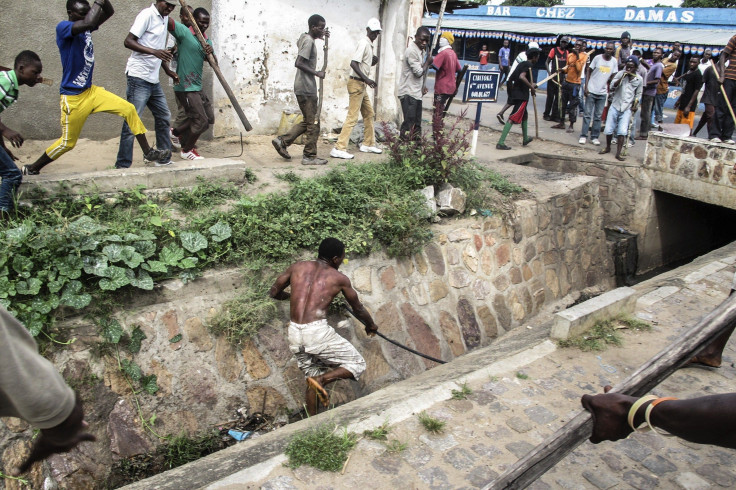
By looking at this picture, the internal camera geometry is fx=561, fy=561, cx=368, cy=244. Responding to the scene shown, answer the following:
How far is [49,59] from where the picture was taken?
689 centimetres

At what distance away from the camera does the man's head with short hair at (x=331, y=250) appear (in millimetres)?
4457

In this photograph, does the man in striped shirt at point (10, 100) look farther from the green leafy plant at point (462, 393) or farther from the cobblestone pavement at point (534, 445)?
the green leafy plant at point (462, 393)

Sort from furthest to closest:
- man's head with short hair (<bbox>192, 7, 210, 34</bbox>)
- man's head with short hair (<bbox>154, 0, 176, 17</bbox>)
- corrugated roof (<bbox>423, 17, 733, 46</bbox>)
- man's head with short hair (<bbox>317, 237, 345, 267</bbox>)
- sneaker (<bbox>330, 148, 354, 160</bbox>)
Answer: corrugated roof (<bbox>423, 17, 733, 46</bbox>) < sneaker (<bbox>330, 148, 354, 160</bbox>) < man's head with short hair (<bbox>192, 7, 210, 34</bbox>) < man's head with short hair (<bbox>154, 0, 176, 17</bbox>) < man's head with short hair (<bbox>317, 237, 345, 267</bbox>)

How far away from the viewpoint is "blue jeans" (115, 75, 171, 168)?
5.89 metres

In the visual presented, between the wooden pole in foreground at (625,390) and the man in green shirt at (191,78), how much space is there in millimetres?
5144

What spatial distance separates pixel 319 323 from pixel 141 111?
343 centimetres

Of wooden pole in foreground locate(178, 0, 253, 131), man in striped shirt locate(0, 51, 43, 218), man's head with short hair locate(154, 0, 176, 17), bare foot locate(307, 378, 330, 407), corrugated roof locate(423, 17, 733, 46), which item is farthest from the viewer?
corrugated roof locate(423, 17, 733, 46)

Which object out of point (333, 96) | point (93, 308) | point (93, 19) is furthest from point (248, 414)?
point (333, 96)

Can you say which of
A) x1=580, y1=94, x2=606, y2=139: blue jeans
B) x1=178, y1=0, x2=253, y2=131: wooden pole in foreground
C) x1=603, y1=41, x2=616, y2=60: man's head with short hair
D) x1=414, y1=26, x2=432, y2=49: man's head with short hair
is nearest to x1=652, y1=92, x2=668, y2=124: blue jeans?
x1=580, y1=94, x2=606, y2=139: blue jeans

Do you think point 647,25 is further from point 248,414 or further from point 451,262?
point 248,414

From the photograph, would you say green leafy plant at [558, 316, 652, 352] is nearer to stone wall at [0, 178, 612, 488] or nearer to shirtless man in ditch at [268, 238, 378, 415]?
stone wall at [0, 178, 612, 488]

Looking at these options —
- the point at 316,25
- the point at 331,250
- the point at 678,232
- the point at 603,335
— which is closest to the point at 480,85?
the point at 316,25

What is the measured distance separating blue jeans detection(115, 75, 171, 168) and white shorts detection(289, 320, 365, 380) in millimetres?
2936

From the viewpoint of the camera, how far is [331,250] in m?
4.48
